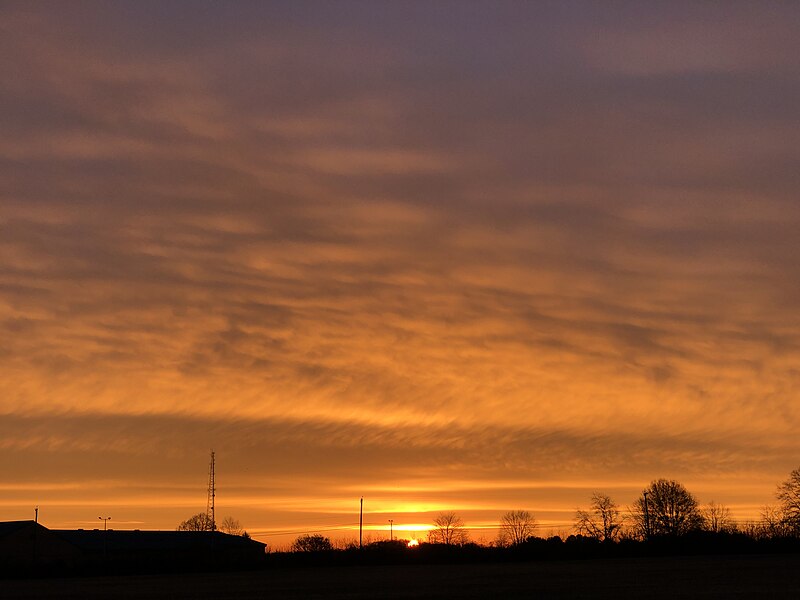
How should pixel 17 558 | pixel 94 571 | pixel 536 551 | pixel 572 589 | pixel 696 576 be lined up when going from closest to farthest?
pixel 572 589 → pixel 696 576 → pixel 94 571 → pixel 536 551 → pixel 17 558

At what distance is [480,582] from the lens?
A: 7775 centimetres

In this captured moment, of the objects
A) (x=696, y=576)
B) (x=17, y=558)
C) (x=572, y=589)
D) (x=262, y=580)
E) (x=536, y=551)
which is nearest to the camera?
(x=572, y=589)

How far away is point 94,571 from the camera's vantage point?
10919 cm

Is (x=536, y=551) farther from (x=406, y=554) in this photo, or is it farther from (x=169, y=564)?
(x=169, y=564)

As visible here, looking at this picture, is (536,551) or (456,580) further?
(536,551)

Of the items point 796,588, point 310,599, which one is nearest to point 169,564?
point 310,599

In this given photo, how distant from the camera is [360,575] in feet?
306

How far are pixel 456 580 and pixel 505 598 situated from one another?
22575mm

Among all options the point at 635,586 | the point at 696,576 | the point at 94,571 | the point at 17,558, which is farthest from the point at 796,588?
the point at 17,558

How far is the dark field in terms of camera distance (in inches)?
2522

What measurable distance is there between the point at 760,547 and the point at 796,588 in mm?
68284

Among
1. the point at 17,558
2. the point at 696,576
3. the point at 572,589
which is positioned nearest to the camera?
the point at 572,589

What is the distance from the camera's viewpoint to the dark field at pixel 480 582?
210 feet

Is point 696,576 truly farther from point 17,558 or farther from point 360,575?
point 17,558
